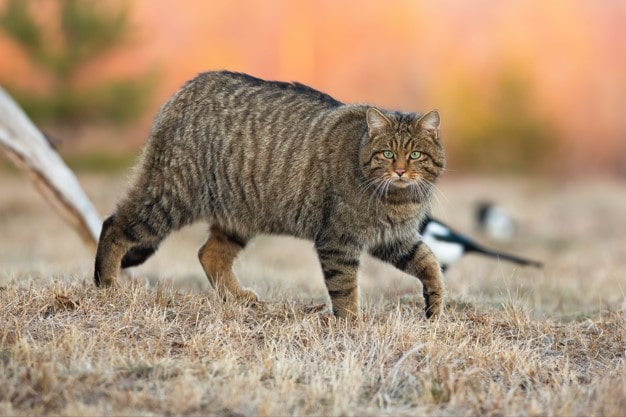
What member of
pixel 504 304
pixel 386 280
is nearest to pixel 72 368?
pixel 504 304

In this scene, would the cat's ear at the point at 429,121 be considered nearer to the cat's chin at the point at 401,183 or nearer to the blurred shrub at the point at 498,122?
the cat's chin at the point at 401,183

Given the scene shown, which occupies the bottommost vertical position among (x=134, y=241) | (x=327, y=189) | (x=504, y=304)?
(x=504, y=304)

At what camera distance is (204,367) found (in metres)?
4.25

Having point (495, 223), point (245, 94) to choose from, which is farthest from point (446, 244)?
point (495, 223)

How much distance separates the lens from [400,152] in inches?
209

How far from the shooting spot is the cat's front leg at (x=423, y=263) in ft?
18.6

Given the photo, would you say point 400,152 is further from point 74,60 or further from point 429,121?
point 74,60

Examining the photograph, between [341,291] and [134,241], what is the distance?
5.45 feet

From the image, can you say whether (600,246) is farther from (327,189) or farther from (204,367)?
(204,367)

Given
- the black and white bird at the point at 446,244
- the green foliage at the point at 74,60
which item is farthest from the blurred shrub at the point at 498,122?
the black and white bird at the point at 446,244

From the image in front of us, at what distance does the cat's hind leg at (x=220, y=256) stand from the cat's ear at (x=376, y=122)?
5.28 feet

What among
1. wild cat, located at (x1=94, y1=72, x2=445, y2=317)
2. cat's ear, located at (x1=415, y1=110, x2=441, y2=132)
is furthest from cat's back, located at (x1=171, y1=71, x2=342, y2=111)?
cat's ear, located at (x1=415, y1=110, x2=441, y2=132)

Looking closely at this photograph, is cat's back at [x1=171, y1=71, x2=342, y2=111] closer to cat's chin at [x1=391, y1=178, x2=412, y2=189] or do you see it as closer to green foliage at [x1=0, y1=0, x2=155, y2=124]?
cat's chin at [x1=391, y1=178, x2=412, y2=189]

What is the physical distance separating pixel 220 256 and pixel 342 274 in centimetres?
137
